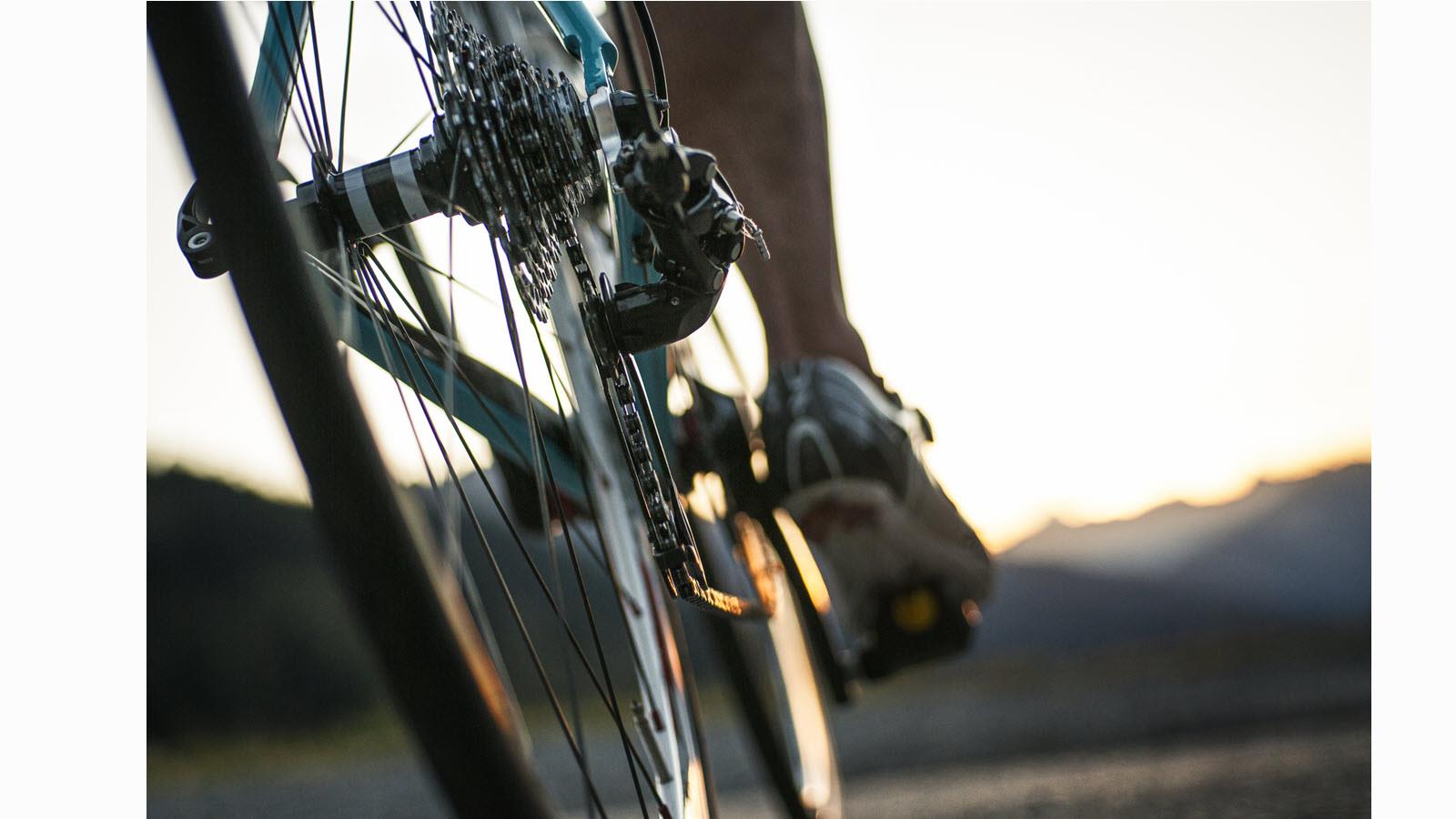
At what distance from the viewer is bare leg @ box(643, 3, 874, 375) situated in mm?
788

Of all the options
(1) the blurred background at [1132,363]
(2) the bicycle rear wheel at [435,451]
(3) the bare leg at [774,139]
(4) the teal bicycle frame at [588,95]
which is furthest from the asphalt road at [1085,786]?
(3) the bare leg at [774,139]

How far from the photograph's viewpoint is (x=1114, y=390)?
91 cm

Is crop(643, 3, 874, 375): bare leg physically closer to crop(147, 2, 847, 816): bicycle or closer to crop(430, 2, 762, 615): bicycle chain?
crop(147, 2, 847, 816): bicycle

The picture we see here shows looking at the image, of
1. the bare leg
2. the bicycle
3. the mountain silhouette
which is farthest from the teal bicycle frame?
the mountain silhouette

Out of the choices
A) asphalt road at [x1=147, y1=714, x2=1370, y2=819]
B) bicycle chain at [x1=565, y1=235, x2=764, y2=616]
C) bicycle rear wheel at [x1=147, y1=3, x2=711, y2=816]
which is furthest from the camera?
asphalt road at [x1=147, y1=714, x2=1370, y2=819]

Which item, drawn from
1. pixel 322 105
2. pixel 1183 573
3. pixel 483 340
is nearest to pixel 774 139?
pixel 483 340

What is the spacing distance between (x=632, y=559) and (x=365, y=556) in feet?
0.93

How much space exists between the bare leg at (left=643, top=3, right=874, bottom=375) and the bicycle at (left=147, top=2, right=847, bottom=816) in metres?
0.11

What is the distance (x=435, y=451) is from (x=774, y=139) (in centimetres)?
38

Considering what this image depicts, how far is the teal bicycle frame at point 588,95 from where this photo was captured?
43cm

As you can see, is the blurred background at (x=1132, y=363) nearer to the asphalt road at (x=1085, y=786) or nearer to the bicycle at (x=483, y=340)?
the asphalt road at (x=1085, y=786)

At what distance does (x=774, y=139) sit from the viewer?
81 cm

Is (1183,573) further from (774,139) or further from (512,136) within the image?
(512,136)

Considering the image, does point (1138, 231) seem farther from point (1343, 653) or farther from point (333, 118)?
point (333, 118)
